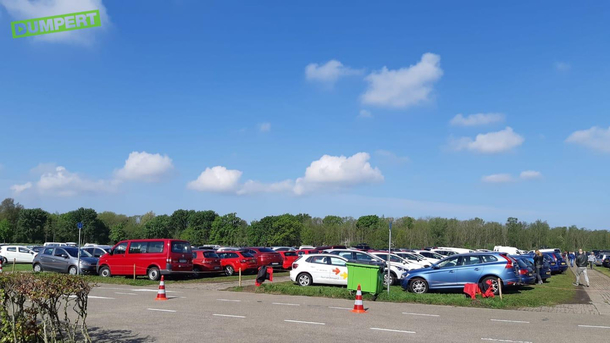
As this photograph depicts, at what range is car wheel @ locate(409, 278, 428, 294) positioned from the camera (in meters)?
18.5

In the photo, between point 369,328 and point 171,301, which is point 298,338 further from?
point 171,301

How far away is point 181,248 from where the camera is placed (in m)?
23.2

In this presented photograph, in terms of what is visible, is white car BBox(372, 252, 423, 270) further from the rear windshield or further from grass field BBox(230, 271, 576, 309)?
the rear windshield

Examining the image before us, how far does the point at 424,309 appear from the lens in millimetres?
14602

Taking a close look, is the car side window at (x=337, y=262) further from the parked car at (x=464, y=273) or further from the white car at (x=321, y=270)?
the parked car at (x=464, y=273)

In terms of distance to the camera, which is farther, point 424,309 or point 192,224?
point 192,224

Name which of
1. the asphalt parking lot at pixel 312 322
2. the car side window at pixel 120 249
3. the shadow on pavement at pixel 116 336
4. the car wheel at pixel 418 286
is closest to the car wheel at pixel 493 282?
the car wheel at pixel 418 286

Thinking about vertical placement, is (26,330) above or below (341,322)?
above

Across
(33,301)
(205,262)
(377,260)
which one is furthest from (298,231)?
(33,301)

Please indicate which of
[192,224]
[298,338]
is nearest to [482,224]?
[192,224]

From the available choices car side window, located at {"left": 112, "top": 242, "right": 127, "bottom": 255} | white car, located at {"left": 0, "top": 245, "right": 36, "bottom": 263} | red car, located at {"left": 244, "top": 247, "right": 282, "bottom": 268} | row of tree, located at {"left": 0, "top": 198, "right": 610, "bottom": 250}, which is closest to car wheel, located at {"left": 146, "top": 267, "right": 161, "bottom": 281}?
car side window, located at {"left": 112, "top": 242, "right": 127, "bottom": 255}

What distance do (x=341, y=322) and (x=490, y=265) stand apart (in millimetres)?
8612

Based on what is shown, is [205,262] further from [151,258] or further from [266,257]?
[266,257]

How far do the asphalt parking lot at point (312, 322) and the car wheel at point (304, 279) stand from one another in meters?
3.90
